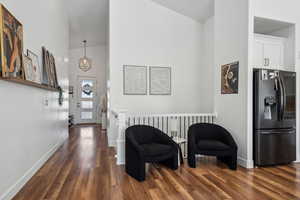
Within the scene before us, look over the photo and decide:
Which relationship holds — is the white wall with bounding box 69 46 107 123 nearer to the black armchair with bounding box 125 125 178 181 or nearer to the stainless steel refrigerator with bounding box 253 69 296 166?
the black armchair with bounding box 125 125 178 181

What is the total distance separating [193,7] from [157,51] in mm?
1517

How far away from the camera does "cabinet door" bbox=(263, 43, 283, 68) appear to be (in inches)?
143

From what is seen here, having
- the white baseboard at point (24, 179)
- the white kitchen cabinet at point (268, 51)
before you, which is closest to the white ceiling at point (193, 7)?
the white kitchen cabinet at point (268, 51)

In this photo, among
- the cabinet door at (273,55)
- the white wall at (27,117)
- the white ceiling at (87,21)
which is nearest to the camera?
the white wall at (27,117)

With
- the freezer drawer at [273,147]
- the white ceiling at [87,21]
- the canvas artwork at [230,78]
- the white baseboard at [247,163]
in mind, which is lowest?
the white baseboard at [247,163]

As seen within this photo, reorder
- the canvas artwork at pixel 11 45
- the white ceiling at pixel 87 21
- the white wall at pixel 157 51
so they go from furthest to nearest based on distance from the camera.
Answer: the white ceiling at pixel 87 21, the white wall at pixel 157 51, the canvas artwork at pixel 11 45

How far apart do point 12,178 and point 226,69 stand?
13.0 ft

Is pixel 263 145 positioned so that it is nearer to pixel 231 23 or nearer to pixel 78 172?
pixel 231 23

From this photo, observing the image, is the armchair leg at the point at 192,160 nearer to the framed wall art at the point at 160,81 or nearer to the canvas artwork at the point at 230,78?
the canvas artwork at the point at 230,78

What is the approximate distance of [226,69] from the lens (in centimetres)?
383

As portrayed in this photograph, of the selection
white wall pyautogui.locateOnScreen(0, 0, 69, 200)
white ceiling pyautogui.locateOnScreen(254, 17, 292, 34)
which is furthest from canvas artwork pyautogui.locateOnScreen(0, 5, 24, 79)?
white ceiling pyautogui.locateOnScreen(254, 17, 292, 34)

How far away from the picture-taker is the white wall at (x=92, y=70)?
9305mm

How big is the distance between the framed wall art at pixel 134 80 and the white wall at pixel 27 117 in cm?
179

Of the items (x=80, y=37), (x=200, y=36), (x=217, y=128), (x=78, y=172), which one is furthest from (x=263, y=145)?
(x=80, y=37)
